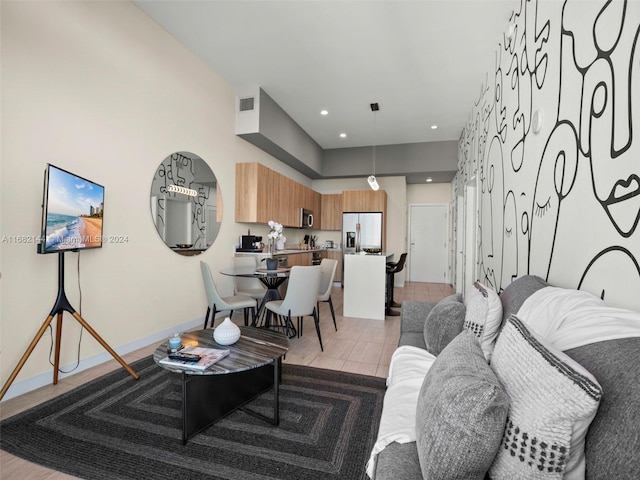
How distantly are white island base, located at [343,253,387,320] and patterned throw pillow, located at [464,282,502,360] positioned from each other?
260 cm

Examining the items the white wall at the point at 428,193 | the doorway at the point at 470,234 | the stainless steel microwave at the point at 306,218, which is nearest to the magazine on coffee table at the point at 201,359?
the doorway at the point at 470,234

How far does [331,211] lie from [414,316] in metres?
5.32

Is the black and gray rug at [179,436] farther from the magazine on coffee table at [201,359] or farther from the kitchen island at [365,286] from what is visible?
the kitchen island at [365,286]

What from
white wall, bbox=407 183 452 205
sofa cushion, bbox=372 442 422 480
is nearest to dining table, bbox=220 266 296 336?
sofa cushion, bbox=372 442 422 480

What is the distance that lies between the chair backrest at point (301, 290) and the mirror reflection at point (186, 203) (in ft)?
4.97

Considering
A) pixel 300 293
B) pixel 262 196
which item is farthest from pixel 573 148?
pixel 262 196

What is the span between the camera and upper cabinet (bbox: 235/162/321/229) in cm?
462

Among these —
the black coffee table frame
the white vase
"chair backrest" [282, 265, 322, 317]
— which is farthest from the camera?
"chair backrest" [282, 265, 322, 317]

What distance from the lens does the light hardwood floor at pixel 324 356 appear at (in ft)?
4.98

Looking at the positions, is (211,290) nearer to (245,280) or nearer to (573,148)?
(245,280)

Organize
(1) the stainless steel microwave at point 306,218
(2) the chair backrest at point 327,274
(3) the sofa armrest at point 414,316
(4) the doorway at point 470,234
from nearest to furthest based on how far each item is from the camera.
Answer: (3) the sofa armrest at point 414,316 < (2) the chair backrest at point 327,274 < (4) the doorway at point 470,234 < (1) the stainless steel microwave at point 306,218

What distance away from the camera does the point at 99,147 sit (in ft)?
8.77

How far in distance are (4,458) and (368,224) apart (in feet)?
20.3

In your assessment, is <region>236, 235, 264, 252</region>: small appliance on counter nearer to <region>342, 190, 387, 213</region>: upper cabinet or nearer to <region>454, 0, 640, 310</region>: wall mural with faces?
<region>342, 190, 387, 213</region>: upper cabinet
